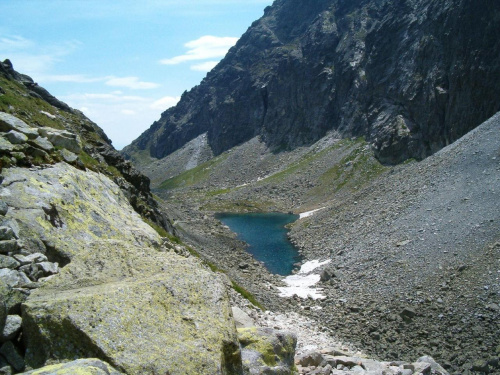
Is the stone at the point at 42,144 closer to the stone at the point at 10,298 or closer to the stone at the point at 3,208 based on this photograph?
the stone at the point at 3,208

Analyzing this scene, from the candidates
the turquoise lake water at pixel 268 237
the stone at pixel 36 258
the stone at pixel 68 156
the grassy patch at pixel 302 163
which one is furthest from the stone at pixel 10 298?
the grassy patch at pixel 302 163

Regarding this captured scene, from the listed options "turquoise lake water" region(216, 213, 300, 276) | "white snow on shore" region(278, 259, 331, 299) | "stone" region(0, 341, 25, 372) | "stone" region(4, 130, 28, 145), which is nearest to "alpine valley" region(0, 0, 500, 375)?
"stone" region(0, 341, 25, 372)

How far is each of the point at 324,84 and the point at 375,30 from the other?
33.3 m

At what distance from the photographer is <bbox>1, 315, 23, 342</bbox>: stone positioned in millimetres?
9242

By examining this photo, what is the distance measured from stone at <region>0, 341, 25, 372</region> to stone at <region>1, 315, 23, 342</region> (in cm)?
14

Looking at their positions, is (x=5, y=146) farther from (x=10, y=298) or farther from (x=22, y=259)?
(x=10, y=298)

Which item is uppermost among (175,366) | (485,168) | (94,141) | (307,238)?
(94,141)

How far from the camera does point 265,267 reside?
2375 inches

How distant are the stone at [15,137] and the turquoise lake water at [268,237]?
42175 mm

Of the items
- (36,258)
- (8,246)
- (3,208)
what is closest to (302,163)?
(3,208)

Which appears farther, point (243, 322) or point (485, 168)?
point (485, 168)

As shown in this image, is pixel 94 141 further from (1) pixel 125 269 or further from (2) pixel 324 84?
(2) pixel 324 84

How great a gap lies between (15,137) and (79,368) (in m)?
13.7

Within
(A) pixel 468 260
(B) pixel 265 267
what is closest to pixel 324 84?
(B) pixel 265 267
